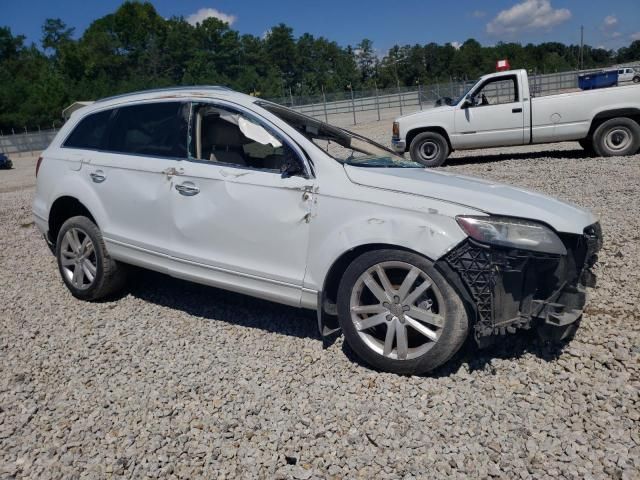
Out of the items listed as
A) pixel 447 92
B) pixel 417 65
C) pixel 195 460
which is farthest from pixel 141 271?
pixel 417 65

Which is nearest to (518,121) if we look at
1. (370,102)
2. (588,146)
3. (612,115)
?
(612,115)

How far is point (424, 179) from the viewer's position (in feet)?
11.6

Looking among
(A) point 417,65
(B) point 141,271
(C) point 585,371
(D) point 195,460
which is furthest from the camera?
(A) point 417,65

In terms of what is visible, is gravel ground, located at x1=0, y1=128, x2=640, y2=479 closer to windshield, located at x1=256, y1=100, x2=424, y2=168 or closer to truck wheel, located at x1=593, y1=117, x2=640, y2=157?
windshield, located at x1=256, y1=100, x2=424, y2=168

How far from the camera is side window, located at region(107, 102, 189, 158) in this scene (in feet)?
13.9

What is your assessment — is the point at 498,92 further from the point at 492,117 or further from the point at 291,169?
the point at 291,169

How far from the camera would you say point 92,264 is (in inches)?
188

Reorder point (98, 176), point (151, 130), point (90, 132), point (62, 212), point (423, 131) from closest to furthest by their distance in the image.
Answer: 1. point (151, 130)
2. point (98, 176)
3. point (90, 132)
4. point (62, 212)
5. point (423, 131)

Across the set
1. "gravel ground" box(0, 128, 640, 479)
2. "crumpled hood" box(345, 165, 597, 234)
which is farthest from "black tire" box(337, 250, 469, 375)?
"crumpled hood" box(345, 165, 597, 234)

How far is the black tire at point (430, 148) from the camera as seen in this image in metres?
11.8

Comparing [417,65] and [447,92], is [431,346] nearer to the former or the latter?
[447,92]

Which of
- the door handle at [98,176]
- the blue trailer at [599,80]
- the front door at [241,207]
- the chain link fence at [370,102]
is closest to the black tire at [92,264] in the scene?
the door handle at [98,176]

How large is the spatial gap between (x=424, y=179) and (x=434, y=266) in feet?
2.27

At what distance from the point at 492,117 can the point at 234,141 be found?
8500 mm
